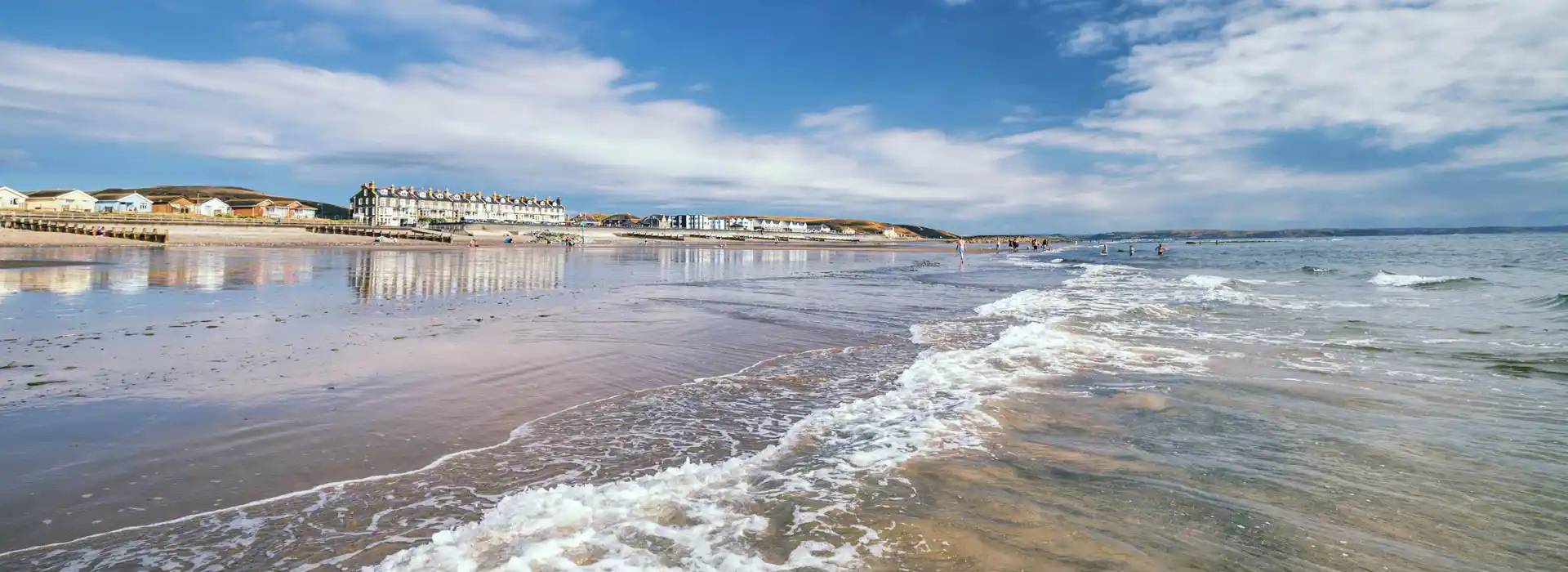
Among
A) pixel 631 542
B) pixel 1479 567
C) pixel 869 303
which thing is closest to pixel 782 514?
pixel 631 542

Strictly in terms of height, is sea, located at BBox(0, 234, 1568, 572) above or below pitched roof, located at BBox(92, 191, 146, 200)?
below

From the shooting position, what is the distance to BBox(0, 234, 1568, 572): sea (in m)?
3.40

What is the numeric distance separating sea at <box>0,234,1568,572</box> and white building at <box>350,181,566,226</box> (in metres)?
134

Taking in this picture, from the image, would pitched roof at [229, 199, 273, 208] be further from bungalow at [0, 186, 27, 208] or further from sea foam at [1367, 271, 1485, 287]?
sea foam at [1367, 271, 1485, 287]

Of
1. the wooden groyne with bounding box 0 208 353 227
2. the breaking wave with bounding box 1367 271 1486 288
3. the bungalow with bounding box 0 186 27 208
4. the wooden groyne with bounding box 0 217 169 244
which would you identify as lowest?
the breaking wave with bounding box 1367 271 1486 288

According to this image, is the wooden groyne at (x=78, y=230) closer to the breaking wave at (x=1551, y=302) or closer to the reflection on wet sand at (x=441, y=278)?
the reflection on wet sand at (x=441, y=278)

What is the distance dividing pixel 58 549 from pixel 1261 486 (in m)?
6.97

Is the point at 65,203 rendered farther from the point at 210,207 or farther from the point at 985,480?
the point at 985,480

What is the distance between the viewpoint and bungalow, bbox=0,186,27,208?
83.9 m

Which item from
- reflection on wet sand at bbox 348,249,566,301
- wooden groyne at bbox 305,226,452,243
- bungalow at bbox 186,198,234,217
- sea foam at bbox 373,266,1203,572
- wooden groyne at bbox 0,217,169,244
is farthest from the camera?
bungalow at bbox 186,198,234,217

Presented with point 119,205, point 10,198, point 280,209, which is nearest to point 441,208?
point 280,209

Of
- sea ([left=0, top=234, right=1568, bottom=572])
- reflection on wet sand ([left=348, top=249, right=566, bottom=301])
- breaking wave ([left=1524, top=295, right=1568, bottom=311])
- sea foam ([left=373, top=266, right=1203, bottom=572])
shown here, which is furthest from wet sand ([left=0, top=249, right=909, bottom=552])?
breaking wave ([left=1524, top=295, right=1568, bottom=311])

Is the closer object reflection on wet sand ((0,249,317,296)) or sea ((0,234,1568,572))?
sea ((0,234,1568,572))

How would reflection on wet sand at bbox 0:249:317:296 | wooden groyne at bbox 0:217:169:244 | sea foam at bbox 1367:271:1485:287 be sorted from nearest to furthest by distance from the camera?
reflection on wet sand at bbox 0:249:317:296, sea foam at bbox 1367:271:1485:287, wooden groyne at bbox 0:217:169:244
